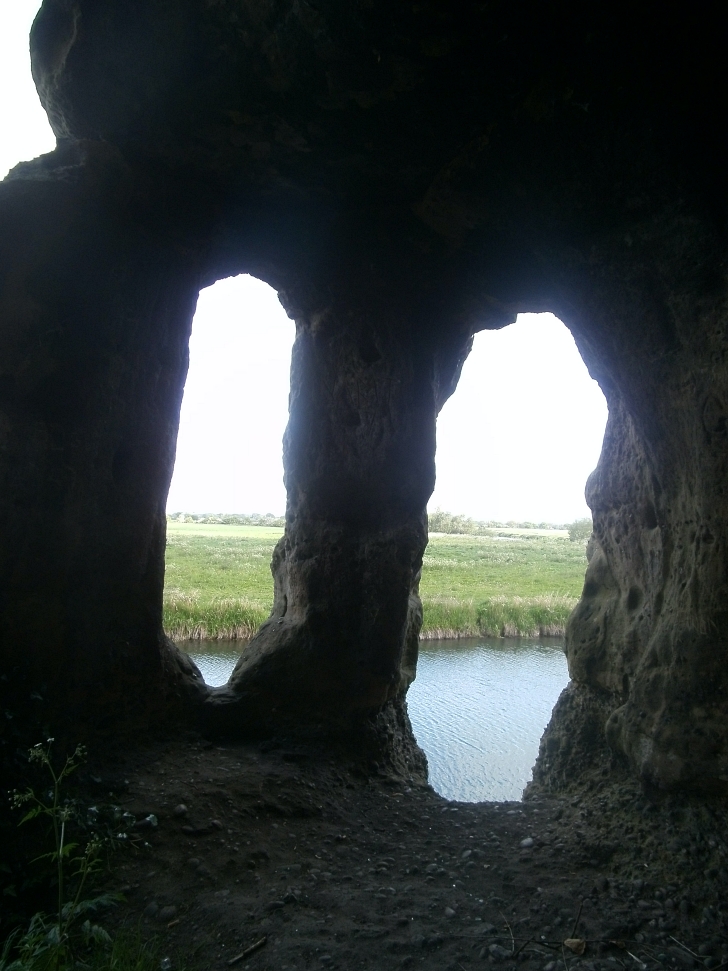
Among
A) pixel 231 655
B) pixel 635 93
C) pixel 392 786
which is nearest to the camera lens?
pixel 635 93

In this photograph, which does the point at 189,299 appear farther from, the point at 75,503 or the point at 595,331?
the point at 595,331

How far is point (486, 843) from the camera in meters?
4.39

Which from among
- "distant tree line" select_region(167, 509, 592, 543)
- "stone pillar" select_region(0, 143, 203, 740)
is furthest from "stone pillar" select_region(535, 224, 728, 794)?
"distant tree line" select_region(167, 509, 592, 543)

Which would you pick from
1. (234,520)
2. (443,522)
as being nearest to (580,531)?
(443,522)

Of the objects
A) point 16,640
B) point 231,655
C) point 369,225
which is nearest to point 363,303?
point 369,225

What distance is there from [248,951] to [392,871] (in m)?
1.24

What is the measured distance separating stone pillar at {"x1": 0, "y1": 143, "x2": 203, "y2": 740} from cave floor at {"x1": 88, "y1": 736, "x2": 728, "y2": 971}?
0.67 metres

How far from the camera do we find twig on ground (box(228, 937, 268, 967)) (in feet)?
9.70

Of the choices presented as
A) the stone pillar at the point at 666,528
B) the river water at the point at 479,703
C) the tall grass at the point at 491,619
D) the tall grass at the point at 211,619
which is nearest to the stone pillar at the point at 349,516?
the stone pillar at the point at 666,528

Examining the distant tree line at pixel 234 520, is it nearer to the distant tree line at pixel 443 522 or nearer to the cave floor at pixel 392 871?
the distant tree line at pixel 443 522

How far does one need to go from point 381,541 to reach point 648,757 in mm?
2640

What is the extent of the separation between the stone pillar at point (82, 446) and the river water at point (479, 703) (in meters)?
5.96

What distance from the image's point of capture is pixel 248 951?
3.01m

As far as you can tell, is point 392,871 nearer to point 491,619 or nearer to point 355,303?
point 355,303
